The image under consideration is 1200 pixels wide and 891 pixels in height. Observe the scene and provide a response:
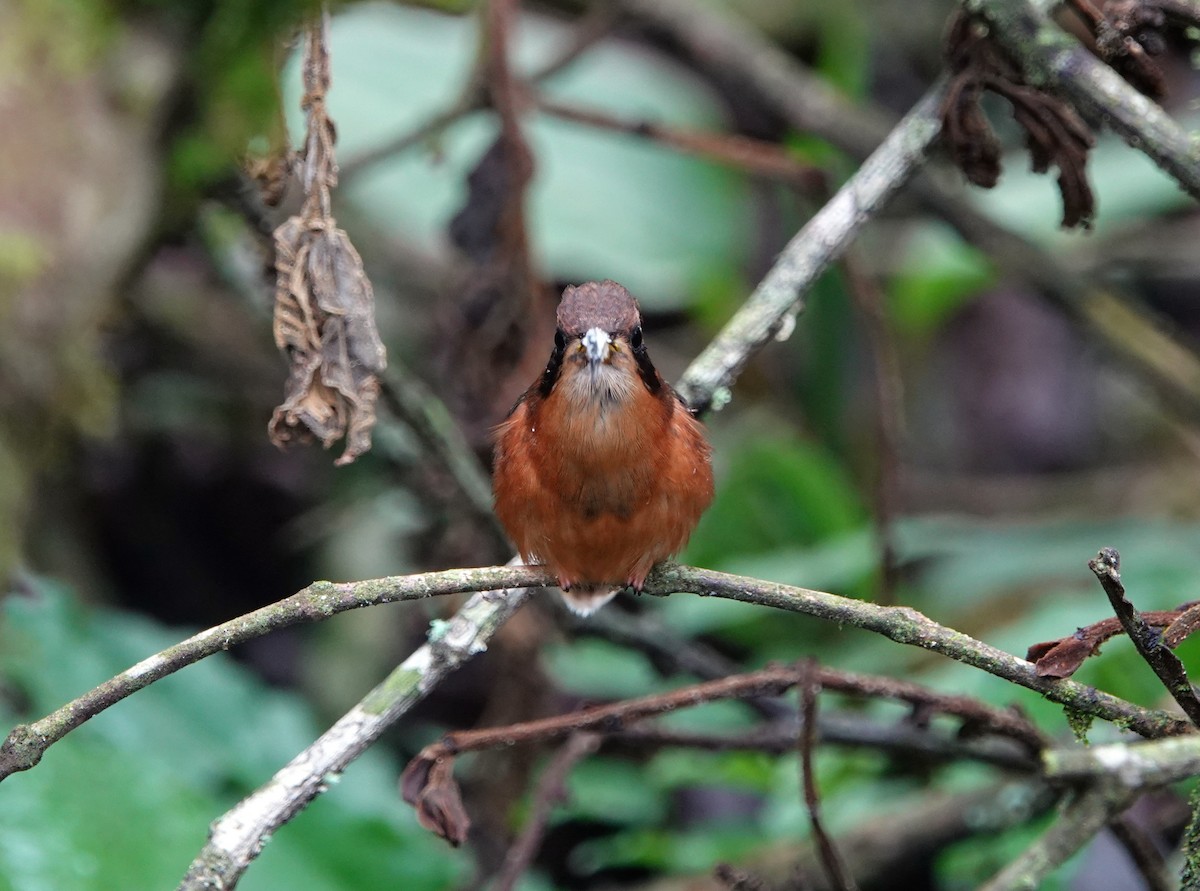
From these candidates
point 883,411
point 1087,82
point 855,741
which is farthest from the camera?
point 883,411

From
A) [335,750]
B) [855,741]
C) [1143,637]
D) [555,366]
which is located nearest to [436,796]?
[335,750]

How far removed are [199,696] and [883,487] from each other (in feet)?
6.70

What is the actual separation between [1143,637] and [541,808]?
1.30 m

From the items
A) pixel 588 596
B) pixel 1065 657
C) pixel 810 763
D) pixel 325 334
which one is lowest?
pixel 1065 657

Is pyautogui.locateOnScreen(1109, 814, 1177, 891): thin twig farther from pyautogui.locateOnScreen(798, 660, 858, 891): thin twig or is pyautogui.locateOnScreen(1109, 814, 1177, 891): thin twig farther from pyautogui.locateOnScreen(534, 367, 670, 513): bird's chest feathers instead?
pyautogui.locateOnScreen(534, 367, 670, 513): bird's chest feathers

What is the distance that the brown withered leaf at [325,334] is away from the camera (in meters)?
2.30

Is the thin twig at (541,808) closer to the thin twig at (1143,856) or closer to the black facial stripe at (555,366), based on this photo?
the black facial stripe at (555,366)

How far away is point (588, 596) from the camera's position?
2557 millimetres

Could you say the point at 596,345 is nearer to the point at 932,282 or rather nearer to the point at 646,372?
the point at 646,372

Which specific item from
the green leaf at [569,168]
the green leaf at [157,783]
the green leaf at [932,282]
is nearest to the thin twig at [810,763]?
the green leaf at [157,783]

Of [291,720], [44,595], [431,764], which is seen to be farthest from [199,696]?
[431,764]

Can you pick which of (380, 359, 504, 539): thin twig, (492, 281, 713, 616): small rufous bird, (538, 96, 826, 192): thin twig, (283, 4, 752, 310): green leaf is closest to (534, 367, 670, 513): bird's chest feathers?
(492, 281, 713, 616): small rufous bird

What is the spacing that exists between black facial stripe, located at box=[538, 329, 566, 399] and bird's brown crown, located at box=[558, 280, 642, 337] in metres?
0.03

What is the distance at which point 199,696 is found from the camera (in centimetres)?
382
